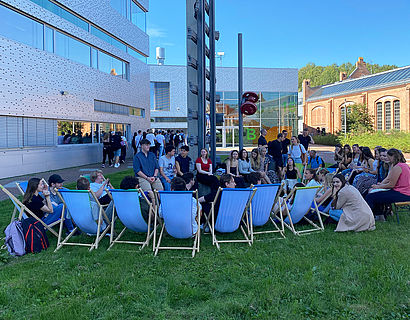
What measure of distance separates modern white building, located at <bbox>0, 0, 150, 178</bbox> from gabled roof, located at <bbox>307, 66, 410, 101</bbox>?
29.0 m

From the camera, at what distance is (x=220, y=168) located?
9.73m

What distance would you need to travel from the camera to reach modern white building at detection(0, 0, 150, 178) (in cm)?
1215

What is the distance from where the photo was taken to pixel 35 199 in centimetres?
516

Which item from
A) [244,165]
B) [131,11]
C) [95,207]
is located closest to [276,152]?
[244,165]

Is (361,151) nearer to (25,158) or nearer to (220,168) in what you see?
(220,168)

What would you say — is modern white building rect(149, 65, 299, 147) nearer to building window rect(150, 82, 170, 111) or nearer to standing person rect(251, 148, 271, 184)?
building window rect(150, 82, 170, 111)

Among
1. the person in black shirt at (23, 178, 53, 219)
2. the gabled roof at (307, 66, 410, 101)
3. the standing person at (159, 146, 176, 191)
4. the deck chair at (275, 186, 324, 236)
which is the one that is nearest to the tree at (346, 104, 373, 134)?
the gabled roof at (307, 66, 410, 101)

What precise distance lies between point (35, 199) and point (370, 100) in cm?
4277

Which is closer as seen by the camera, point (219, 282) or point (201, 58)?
point (219, 282)

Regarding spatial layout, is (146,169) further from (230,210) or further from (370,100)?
(370,100)

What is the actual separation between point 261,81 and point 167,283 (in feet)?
104

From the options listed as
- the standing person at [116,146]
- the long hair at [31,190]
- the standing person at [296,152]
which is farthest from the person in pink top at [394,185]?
the standing person at [116,146]

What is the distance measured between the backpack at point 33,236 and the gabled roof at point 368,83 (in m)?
39.8

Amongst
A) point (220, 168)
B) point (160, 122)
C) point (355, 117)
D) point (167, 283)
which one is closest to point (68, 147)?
point (220, 168)
